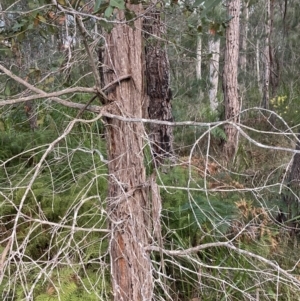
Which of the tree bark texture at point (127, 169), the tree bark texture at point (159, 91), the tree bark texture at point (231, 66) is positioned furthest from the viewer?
the tree bark texture at point (231, 66)

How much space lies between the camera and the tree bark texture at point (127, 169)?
185 centimetres

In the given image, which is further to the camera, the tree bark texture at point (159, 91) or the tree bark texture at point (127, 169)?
the tree bark texture at point (159, 91)

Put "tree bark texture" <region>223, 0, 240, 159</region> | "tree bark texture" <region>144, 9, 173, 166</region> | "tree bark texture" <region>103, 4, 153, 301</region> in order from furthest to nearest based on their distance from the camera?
"tree bark texture" <region>223, 0, 240, 159</region> → "tree bark texture" <region>144, 9, 173, 166</region> → "tree bark texture" <region>103, 4, 153, 301</region>

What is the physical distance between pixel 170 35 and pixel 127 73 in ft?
5.08

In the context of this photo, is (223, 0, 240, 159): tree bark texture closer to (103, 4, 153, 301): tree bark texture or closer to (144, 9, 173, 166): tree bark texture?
(144, 9, 173, 166): tree bark texture

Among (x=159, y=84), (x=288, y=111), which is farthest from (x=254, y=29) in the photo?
(x=159, y=84)

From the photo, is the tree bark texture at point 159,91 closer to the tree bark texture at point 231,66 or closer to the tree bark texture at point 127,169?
the tree bark texture at point 231,66

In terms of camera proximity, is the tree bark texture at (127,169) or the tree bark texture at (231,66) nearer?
the tree bark texture at (127,169)

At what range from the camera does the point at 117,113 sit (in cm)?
184

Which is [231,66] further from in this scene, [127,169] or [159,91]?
[127,169]

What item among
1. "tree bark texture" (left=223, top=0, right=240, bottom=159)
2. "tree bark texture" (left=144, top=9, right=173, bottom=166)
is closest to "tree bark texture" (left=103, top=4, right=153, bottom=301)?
"tree bark texture" (left=144, top=9, right=173, bottom=166)

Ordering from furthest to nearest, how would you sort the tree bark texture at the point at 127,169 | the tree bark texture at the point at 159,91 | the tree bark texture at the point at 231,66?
the tree bark texture at the point at 231,66
the tree bark texture at the point at 159,91
the tree bark texture at the point at 127,169

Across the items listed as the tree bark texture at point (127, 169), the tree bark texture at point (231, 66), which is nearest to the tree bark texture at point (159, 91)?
the tree bark texture at point (231, 66)

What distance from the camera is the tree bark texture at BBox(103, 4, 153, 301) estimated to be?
185cm
